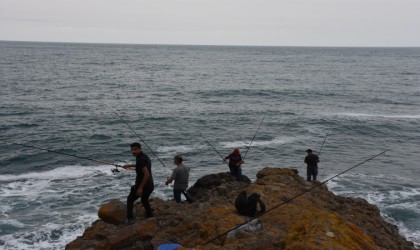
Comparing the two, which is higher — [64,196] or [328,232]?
[328,232]

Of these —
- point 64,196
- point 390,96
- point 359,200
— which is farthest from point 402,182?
point 390,96

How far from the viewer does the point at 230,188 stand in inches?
526

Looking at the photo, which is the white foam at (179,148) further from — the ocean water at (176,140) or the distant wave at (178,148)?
the ocean water at (176,140)

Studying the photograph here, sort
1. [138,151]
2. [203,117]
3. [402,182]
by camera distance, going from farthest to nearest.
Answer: [203,117], [402,182], [138,151]

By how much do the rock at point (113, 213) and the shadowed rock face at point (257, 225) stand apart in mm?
17

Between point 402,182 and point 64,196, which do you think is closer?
point 64,196

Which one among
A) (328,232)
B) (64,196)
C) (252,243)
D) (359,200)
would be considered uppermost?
(328,232)

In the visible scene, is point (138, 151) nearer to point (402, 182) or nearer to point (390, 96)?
point (402, 182)

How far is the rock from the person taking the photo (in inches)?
364

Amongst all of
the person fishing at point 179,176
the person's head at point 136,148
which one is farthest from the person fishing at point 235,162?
the person's head at point 136,148

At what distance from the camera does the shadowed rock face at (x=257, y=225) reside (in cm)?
692

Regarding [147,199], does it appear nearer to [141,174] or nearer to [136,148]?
[141,174]

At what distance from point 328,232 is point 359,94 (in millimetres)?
48693

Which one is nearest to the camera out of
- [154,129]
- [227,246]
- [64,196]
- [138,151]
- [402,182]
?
[227,246]
